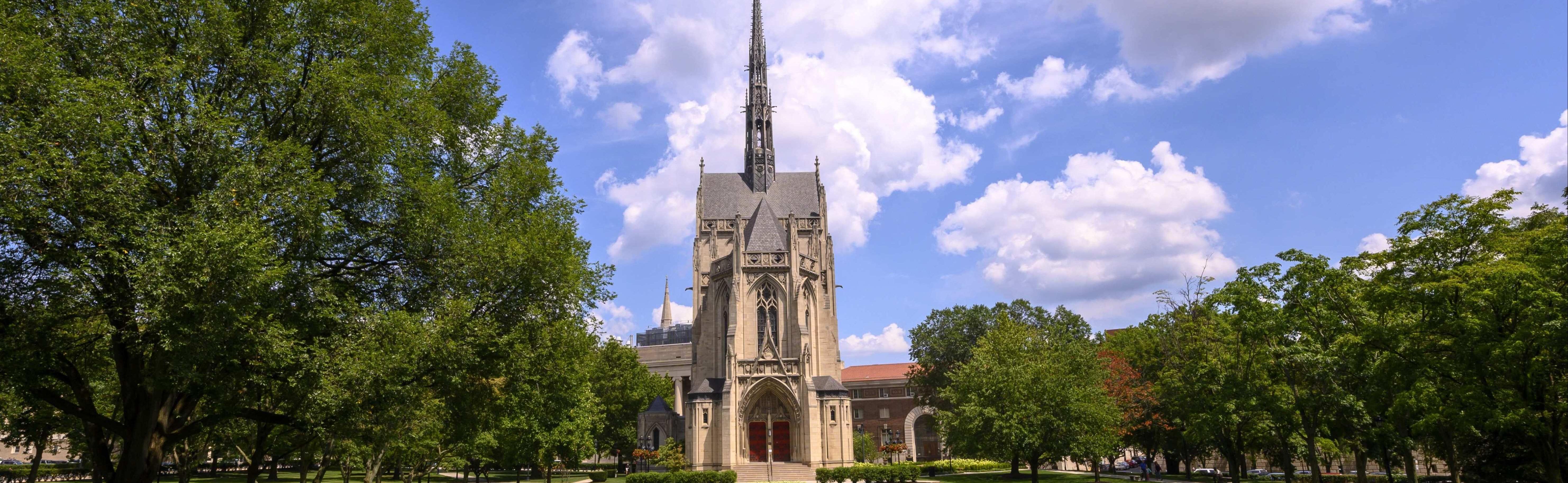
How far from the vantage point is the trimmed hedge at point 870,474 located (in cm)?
4072

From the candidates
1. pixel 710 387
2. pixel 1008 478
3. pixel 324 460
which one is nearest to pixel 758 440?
pixel 710 387

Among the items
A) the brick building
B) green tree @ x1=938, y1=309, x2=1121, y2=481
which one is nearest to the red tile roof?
the brick building

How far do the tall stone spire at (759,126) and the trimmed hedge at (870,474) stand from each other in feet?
86.3

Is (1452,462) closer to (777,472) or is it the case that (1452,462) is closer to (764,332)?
(777,472)

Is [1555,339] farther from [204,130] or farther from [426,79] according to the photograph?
[204,130]

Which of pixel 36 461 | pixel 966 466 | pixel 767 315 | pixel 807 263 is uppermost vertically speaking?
pixel 807 263

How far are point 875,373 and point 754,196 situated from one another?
156 feet

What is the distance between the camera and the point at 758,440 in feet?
170

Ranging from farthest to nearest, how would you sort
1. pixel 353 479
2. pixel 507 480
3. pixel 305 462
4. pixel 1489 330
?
pixel 507 480
pixel 353 479
pixel 305 462
pixel 1489 330

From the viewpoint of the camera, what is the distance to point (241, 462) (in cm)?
6400

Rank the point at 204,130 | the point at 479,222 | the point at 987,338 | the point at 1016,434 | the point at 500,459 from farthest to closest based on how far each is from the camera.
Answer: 1. the point at 987,338
2. the point at 500,459
3. the point at 1016,434
4. the point at 479,222
5. the point at 204,130

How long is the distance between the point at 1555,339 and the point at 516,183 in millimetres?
21457

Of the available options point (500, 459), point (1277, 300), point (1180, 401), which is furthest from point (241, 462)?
point (1277, 300)

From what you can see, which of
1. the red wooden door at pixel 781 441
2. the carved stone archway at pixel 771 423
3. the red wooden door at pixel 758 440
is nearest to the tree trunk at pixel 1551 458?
the carved stone archway at pixel 771 423
